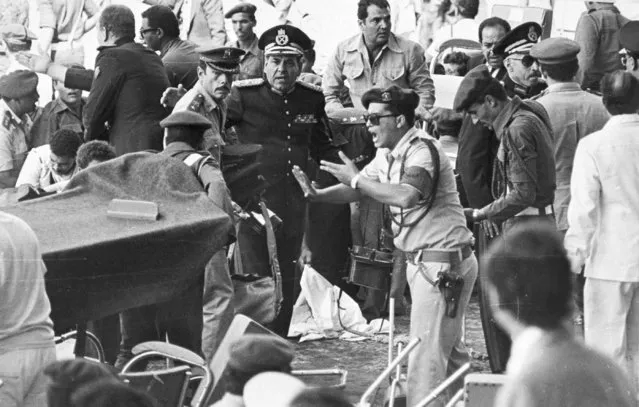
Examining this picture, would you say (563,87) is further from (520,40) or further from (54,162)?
(54,162)

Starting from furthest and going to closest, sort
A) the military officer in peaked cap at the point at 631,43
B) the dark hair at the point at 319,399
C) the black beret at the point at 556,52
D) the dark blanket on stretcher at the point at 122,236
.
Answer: the military officer in peaked cap at the point at 631,43, the black beret at the point at 556,52, the dark blanket on stretcher at the point at 122,236, the dark hair at the point at 319,399

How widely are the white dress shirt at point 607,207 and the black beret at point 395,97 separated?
3.12 ft

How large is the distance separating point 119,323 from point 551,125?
2.86m

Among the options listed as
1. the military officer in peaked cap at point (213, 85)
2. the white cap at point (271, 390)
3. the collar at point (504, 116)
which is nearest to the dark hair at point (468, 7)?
the military officer in peaked cap at point (213, 85)

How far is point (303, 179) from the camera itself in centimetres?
934

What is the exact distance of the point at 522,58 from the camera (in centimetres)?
1159

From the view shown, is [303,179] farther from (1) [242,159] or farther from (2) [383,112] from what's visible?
(1) [242,159]

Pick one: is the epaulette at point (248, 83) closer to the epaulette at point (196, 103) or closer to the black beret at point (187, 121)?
the epaulette at point (196, 103)

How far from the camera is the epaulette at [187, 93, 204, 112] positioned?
10.5 metres

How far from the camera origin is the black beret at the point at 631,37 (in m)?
11.3

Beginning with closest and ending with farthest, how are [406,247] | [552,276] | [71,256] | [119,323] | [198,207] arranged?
[552,276] → [71,256] → [198,207] → [406,247] → [119,323]

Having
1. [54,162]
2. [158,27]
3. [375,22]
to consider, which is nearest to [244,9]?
[375,22]

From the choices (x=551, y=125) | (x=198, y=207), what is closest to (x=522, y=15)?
(x=551, y=125)

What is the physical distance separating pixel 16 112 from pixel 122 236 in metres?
5.62
